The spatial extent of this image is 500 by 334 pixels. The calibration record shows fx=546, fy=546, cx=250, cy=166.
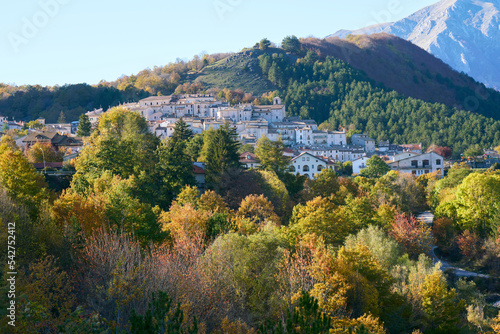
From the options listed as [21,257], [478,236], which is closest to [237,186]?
[478,236]

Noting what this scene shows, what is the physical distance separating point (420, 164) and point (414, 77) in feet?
361

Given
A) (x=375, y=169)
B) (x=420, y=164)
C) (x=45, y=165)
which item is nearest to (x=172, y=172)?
(x=45, y=165)

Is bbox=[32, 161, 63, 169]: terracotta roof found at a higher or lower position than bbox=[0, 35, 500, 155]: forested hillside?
lower

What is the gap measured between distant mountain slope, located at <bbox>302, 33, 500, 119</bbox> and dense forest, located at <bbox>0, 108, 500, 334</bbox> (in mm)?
119637

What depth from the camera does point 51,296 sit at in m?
19.3

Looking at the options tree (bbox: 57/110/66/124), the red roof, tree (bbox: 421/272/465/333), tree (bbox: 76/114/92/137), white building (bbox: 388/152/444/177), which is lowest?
tree (bbox: 421/272/465/333)

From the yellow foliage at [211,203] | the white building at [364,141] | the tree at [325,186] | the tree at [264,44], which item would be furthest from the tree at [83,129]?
the tree at [264,44]

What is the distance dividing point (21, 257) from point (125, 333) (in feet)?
33.7

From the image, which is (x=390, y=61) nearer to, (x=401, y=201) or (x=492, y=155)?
(x=492, y=155)

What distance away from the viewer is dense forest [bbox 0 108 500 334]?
18.5 metres

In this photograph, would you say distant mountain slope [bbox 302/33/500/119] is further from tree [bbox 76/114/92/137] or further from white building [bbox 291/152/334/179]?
tree [bbox 76/114/92/137]

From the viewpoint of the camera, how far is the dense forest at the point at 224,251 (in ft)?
60.8

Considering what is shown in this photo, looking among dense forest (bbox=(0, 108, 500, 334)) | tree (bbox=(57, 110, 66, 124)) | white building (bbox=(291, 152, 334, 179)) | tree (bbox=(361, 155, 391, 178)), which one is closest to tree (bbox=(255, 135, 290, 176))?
dense forest (bbox=(0, 108, 500, 334))

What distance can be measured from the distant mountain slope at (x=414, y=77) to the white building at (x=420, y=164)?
8595cm
